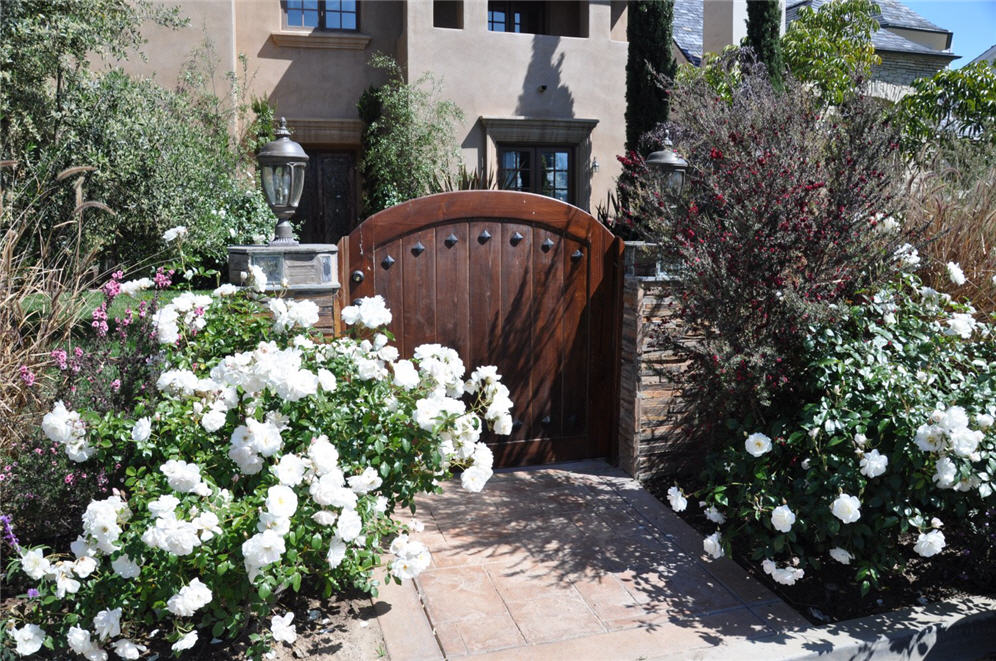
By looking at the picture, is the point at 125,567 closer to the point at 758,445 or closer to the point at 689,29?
the point at 758,445

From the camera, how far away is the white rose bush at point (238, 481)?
273 cm

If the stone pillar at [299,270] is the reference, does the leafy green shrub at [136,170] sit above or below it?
above

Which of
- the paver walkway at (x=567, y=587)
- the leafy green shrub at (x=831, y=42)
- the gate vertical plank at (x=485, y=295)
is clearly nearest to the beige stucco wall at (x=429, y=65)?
the leafy green shrub at (x=831, y=42)

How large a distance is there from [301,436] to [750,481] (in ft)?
6.75

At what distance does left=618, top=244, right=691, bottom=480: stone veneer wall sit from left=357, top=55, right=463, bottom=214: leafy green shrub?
6713 millimetres

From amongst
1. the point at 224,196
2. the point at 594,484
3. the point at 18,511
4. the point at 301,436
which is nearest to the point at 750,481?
the point at 594,484

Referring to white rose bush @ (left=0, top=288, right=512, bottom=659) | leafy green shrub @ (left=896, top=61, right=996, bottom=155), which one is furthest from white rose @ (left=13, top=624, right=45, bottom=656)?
leafy green shrub @ (left=896, top=61, right=996, bottom=155)

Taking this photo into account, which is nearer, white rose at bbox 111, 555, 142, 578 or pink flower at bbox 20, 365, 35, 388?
white rose at bbox 111, 555, 142, 578

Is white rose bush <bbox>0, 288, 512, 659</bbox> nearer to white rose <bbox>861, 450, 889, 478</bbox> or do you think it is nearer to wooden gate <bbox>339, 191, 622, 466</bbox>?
wooden gate <bbox>339, 191, 622, 466</bbox>

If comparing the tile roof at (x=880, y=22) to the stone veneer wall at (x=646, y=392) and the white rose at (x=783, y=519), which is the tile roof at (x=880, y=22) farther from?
the white rose at (x=783, y=519)

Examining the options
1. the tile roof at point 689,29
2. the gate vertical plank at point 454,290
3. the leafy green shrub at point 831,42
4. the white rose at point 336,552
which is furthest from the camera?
the tile roof at point 689,29

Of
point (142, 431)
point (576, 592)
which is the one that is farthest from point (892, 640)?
point (142, 431)

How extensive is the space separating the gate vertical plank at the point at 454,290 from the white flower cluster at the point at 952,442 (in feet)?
8.70

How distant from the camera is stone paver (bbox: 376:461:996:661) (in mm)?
3205
